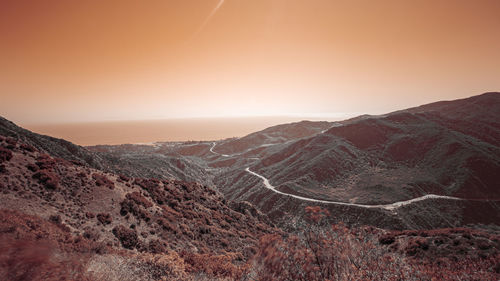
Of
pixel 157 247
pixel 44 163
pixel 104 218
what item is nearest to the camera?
pixel 157 247

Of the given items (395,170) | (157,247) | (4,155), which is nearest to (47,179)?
(4,155)

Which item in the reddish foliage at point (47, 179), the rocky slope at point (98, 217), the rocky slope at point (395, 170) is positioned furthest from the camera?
the rocky slope at point (395, 170)

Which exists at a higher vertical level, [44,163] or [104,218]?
[44,163]

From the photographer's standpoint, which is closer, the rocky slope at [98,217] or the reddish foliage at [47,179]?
the rocky slope at [98,217]

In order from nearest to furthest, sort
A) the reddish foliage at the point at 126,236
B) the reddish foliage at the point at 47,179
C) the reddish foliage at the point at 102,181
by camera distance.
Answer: the reddish foliage at the point at 126,236, the reddish foliage at the point at 47,179, the reddish foliage at the point at 102,181

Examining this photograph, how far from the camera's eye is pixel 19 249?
22.4ft

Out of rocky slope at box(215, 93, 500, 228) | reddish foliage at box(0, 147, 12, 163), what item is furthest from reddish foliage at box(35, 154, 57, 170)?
rocky slope at box(215, 93, 500, 228)

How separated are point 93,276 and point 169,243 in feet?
32.6

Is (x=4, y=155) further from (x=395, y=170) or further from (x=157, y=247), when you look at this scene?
(x=395, y=170)

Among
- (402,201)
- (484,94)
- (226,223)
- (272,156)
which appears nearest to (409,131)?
(402,201)

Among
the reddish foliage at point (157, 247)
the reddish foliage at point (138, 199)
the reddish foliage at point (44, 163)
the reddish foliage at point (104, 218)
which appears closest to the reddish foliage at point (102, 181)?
the reddish foliage at point (138, 199)

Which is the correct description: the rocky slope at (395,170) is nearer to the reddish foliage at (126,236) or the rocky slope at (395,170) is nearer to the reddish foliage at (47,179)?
the reddish foliage at (126,236)

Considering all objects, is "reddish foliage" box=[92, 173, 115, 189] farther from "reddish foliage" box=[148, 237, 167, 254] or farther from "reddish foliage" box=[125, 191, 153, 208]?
"reddish foliage" box=[148, 237, 167, 254]

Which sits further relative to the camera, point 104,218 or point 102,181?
point 102,181
